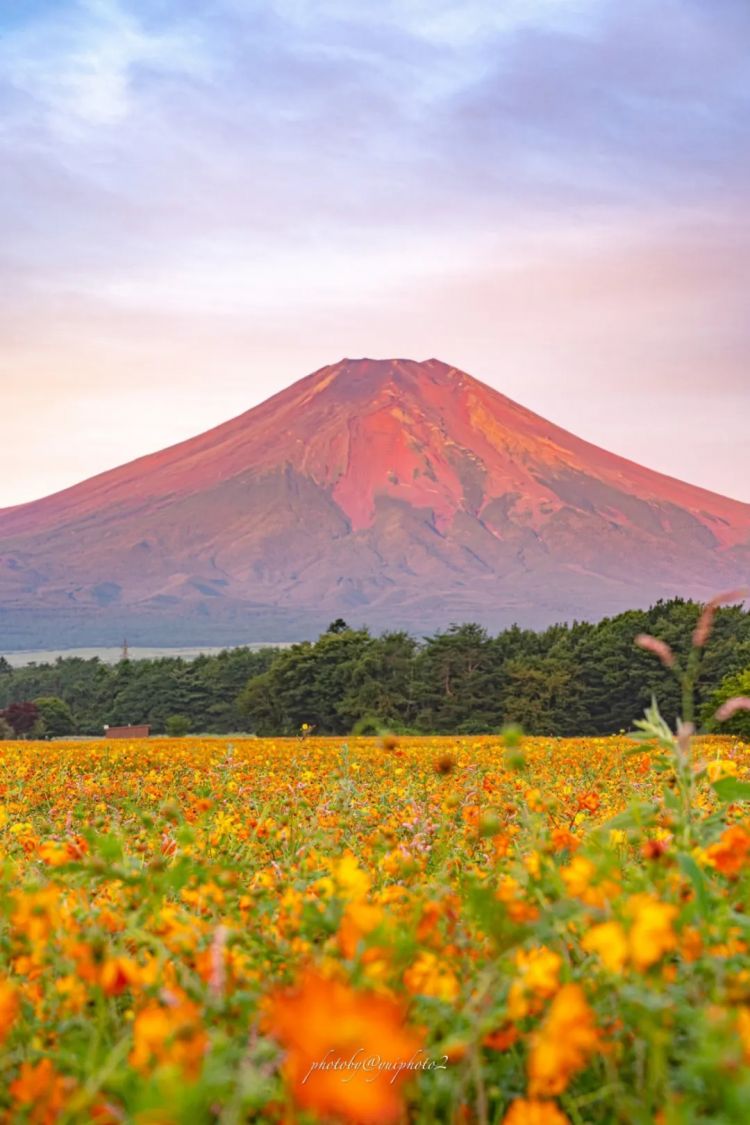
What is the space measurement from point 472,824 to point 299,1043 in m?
3.09

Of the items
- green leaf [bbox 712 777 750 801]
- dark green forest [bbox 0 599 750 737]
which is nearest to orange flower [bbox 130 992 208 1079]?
green leaf [bbox 712 777 750 801]

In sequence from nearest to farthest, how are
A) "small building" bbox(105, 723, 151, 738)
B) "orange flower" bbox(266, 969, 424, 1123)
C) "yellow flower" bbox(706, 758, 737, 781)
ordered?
"orange flower" bbox(266, 969, 424, 1123) → "yellow flower" bbox(706, 758, 737, 781) → "small building" bbox(105, 723, 151, 738)

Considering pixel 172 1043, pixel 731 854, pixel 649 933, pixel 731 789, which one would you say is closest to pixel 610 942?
pixel 649 933

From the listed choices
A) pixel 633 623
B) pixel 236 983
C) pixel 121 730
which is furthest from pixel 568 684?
pixel 236 983

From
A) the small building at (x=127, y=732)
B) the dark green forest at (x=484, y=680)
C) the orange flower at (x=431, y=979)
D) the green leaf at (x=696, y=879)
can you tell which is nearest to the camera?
the orange flower at (x=431, y=979)

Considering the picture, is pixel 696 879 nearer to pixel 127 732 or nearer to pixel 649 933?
pixel 649 933

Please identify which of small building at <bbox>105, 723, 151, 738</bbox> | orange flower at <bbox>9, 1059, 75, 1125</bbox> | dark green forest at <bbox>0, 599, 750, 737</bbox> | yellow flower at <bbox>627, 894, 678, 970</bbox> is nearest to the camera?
yellow flower at <bbox>627, 894, 678, 970</bbox>

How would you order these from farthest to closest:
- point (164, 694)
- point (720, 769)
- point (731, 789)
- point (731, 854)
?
point (164, 694)
point (720, 769)
point (731, 789)
point (731, 854)

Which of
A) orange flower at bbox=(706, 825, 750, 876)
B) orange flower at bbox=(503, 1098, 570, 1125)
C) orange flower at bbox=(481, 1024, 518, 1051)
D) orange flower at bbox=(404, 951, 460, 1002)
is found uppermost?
orange flower at bbox=(706, 825, 750, 876)

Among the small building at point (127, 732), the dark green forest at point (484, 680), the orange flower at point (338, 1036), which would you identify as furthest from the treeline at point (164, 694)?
the orange flower at point (338, 1036)

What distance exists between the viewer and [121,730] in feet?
125

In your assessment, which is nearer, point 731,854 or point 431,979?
point 431,979

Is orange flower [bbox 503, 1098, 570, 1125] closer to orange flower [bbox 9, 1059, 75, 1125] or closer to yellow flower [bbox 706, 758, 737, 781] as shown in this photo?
orange flower [bbox 9, 1059, 75, 1125]

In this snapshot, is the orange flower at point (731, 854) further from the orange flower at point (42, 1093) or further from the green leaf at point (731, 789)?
the orange flower at point (42, 1093)
